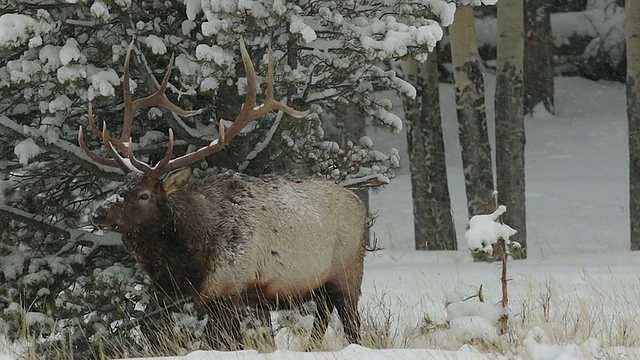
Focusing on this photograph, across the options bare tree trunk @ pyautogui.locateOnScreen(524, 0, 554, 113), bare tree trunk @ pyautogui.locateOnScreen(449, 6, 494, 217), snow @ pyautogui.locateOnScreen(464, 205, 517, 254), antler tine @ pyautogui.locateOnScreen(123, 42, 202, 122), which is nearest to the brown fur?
antler tine @ pyautogui.locateOnScreen(123, 42, 202, 122)

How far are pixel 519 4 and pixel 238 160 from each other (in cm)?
569

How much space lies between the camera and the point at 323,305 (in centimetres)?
742

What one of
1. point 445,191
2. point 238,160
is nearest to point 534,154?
point 445,191

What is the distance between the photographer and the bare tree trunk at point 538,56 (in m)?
22.1

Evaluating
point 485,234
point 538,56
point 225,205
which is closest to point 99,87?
point 225,205

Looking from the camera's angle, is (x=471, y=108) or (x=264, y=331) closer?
(x=264, y=331)

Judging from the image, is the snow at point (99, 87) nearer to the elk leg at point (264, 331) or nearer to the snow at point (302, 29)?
the snow at point (302, 29)

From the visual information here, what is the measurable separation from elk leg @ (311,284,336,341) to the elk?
14mm

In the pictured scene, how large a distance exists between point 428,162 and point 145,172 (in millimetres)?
8436

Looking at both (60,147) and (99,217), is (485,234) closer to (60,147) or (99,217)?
(99,217)

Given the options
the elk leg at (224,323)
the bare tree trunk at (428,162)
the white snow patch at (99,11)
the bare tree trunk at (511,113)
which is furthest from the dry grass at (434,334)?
the bare tree trunk at (428,162)

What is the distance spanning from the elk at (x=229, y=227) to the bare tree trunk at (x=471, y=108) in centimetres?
561

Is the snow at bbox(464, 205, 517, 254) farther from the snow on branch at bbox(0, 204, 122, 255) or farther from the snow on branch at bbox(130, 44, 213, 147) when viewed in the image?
the snow on branch at bbox(0, 204, 122, 255)

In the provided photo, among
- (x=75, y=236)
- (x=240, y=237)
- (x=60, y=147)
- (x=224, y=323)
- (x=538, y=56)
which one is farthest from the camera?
(x=538, y=56)
